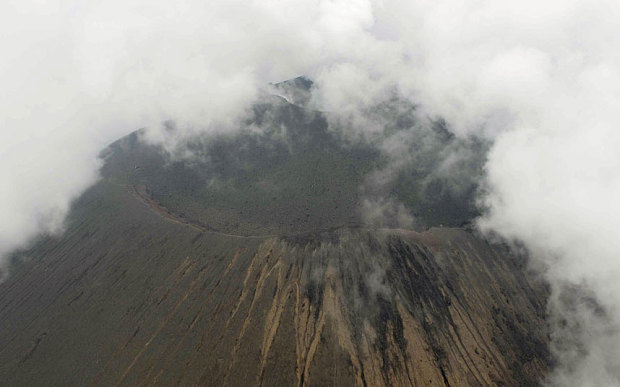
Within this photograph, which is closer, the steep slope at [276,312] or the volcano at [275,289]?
the steep slope at [276,312]

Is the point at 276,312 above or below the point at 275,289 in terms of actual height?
below

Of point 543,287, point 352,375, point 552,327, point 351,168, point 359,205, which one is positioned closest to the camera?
point 352,375

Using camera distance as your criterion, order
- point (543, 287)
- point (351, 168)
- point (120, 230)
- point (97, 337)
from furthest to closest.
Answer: point (351, 168), point (120, 230), point (543, 287), point (97, 337)

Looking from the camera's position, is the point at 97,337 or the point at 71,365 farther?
the point at 97,337

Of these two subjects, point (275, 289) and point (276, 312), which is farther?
point (275, 289)

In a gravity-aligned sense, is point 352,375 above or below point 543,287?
below

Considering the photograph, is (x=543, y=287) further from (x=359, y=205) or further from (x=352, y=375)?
(x=352, y=375)

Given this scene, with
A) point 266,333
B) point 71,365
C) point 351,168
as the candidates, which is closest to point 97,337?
point 71,365

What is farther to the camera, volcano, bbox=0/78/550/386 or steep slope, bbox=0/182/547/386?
volcano, bbox=0/78/550/386
